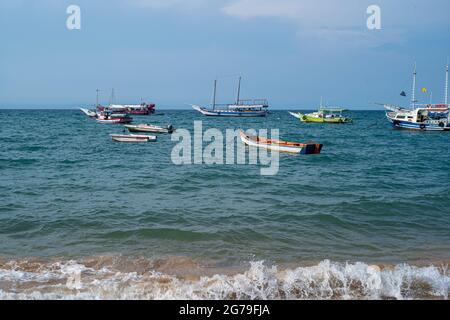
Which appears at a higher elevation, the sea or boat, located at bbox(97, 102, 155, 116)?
boat, located at bbox(97, 102, 155, 116)

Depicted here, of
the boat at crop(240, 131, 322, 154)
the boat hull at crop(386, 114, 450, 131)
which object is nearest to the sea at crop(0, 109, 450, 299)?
the boat at crop(240, 131, 322, 154)

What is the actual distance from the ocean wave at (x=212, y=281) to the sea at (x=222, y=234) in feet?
0.09

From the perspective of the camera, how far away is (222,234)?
11.4 meters

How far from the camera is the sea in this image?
25.5 ft

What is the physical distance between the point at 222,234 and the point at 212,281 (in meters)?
3.47

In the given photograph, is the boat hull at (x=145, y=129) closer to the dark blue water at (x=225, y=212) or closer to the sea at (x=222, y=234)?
the dark blue water at (x=225, y=212)

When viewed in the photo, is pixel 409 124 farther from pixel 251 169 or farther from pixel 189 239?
pixel 189 239

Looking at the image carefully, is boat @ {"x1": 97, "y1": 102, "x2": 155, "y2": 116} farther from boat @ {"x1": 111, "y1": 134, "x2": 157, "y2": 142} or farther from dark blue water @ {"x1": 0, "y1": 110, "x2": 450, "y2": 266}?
dark blue water @ {"x1": 0, "y1": 110, "x2": 450, "y2": 266}

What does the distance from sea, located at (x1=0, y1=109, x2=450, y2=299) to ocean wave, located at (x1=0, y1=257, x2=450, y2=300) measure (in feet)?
0.09

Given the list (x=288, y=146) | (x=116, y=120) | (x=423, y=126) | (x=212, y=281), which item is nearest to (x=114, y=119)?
(x=116, y=120)

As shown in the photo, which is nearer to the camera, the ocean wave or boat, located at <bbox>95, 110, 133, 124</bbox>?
the ocean wave

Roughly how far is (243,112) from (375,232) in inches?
3942

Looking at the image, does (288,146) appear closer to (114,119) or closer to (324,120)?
(114,119)

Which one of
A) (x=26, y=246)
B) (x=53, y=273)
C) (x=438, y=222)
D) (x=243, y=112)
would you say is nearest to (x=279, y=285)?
(x=53, y=273)
